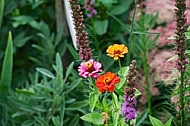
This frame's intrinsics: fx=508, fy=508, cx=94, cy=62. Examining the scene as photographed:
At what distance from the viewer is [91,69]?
42.1 inches

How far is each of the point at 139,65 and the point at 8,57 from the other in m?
0.44

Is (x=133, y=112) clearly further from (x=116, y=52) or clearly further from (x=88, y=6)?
(x=88, y=6)

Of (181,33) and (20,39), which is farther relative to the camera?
(20,39)

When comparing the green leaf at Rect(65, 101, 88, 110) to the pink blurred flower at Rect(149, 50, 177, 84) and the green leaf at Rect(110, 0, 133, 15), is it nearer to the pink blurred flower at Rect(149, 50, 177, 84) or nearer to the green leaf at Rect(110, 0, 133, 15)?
the pink blurred flower at Rect(149, 50, 177, 84)

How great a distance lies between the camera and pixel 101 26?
5.98 feet

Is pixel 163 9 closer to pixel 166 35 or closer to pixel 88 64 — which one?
pixel 166 35

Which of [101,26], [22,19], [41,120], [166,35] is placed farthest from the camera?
[22,19]

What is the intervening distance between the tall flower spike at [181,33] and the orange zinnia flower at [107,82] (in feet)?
0.56

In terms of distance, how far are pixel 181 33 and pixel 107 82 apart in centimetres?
21

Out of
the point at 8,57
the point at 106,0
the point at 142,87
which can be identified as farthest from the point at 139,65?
the point at 8,57

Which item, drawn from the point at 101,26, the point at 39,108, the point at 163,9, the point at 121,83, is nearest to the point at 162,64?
the point at 163,9

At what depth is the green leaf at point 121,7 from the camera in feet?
6.17

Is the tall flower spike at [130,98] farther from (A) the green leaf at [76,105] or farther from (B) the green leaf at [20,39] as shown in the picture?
(B) the green leaf at [20,39]

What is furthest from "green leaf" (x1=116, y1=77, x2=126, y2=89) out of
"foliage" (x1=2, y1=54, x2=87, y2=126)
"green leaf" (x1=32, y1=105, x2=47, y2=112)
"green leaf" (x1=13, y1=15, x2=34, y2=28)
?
"green leaf" (x1=13, y1=15, x2=34, y2=28)
